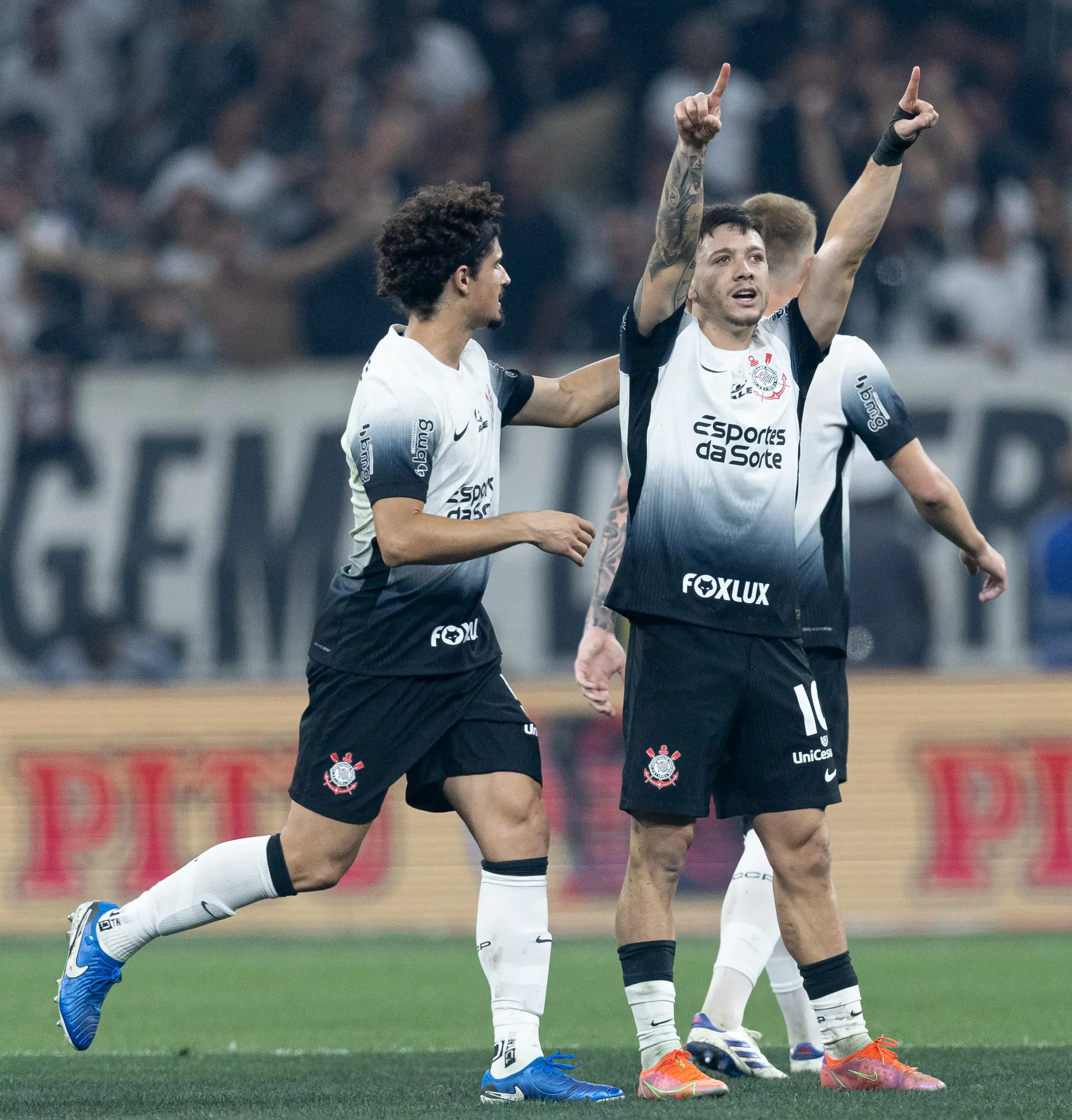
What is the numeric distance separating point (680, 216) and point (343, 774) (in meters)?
1.71

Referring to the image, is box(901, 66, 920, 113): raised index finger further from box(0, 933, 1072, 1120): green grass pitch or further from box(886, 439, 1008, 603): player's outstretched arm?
box(0, 933, 1072, 1120): green grass pitch

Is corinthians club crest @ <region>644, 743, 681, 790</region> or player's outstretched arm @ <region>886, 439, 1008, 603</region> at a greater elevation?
player's outstretched arm @ <region>886, 439, 1008, 603</region>

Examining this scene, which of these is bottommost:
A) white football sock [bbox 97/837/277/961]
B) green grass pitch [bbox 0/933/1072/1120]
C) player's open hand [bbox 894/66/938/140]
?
green grass pitch [bbox 0/933/1072/1120]

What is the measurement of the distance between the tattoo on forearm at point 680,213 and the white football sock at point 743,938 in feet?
5.69

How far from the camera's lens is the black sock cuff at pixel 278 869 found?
5.11 m

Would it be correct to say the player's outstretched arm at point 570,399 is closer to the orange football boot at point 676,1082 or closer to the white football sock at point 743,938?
the white football sock at point 743,938

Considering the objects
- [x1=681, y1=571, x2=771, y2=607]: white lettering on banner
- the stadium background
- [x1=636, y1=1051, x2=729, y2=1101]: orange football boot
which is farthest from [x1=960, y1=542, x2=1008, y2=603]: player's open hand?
the stadium background

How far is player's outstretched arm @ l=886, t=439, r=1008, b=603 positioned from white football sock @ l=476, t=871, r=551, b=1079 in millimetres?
1557

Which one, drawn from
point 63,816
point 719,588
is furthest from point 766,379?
point 63,816

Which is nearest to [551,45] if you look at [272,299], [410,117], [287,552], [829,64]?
[410,117]

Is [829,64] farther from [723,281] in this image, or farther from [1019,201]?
[723,281]

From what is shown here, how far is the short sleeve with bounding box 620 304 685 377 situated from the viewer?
491 centimetres

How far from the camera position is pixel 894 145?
5051 mm

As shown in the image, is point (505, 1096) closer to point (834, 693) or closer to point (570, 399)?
point (834, 693)
